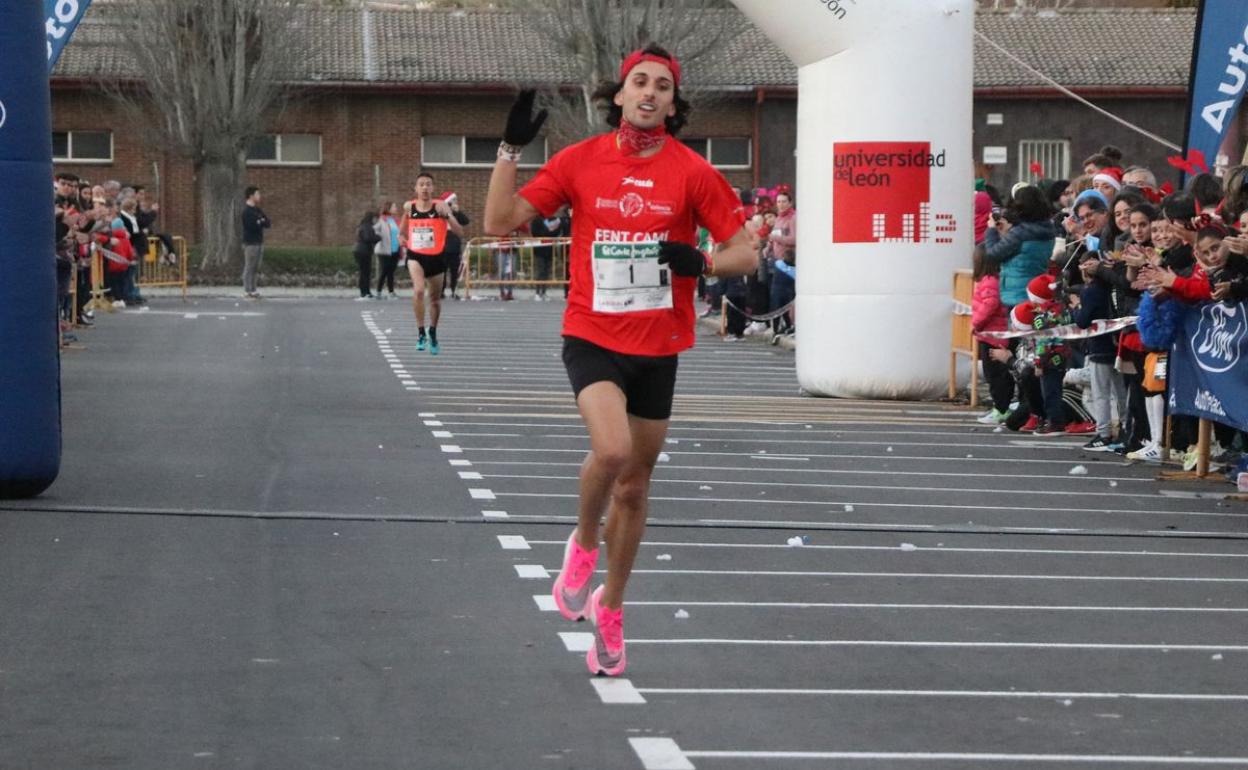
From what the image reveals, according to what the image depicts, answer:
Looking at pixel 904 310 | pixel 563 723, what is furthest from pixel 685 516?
pixel 904 310

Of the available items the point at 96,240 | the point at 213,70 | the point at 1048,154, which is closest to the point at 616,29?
the point at 213,70

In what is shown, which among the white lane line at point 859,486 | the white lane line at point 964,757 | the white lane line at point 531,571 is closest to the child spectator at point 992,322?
the white lane line at point 859,486

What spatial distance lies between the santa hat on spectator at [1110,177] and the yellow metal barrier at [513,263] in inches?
1073

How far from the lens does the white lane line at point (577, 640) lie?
794 cm

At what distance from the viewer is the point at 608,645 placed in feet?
24.2

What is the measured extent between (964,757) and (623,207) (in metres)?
2.25

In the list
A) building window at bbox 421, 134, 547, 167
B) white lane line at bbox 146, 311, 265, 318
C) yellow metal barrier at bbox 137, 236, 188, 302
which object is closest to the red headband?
white lane line at bbox 146, 311, 265, 318

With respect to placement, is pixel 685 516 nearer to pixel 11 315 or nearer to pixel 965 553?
pixel 965 553

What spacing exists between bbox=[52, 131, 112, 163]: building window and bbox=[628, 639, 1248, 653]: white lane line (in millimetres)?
50766

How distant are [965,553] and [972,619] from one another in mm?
1975

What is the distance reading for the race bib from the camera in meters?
7.48

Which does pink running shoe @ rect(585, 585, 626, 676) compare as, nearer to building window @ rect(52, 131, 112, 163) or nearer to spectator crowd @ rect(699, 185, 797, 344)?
spectator crowd @ rect(699, 185, 797, 344)

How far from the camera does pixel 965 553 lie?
10.8 meters

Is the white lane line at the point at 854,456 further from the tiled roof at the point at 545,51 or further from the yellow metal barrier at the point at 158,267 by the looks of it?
the tiled roof at the point at 545,51
